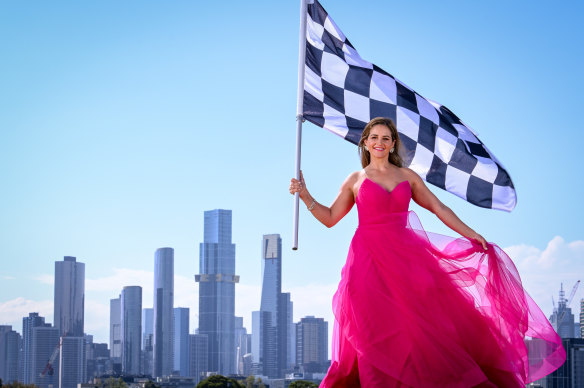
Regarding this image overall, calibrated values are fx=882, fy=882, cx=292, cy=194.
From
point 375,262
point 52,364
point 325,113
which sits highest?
point 325,113

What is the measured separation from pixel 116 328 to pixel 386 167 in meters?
199

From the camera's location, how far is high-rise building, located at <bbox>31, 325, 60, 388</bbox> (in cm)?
15188

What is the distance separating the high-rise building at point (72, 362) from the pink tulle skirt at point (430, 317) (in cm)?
14798

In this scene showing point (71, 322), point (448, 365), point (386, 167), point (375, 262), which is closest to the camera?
point (448, 365)

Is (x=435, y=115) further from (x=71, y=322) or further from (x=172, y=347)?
(x=172, y=347)

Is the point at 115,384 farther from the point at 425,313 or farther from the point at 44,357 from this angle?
the point at 425,313

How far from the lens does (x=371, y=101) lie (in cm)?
873

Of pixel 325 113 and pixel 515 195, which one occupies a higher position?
pixel 325 113

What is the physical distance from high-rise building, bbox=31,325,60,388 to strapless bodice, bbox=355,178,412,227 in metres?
152

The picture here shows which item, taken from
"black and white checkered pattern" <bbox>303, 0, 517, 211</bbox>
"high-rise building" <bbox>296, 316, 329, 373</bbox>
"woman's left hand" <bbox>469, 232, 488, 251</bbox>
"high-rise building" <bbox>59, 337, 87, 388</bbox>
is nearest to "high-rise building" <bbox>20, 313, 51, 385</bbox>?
"high-rise building" <bbox>59, 337, 87, 388</bbox>

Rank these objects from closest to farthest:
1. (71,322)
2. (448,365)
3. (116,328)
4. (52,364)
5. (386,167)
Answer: (448,365), (386,167), (52,364), (71,322), (116,328)

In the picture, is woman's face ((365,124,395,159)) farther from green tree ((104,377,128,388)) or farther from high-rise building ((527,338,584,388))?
green tree ((104,377,128,388))

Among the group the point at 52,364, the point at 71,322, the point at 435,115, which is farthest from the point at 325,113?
the point at 71,322

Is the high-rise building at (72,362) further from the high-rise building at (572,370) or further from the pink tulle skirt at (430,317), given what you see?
the pink tulle skirt at (430,317)
